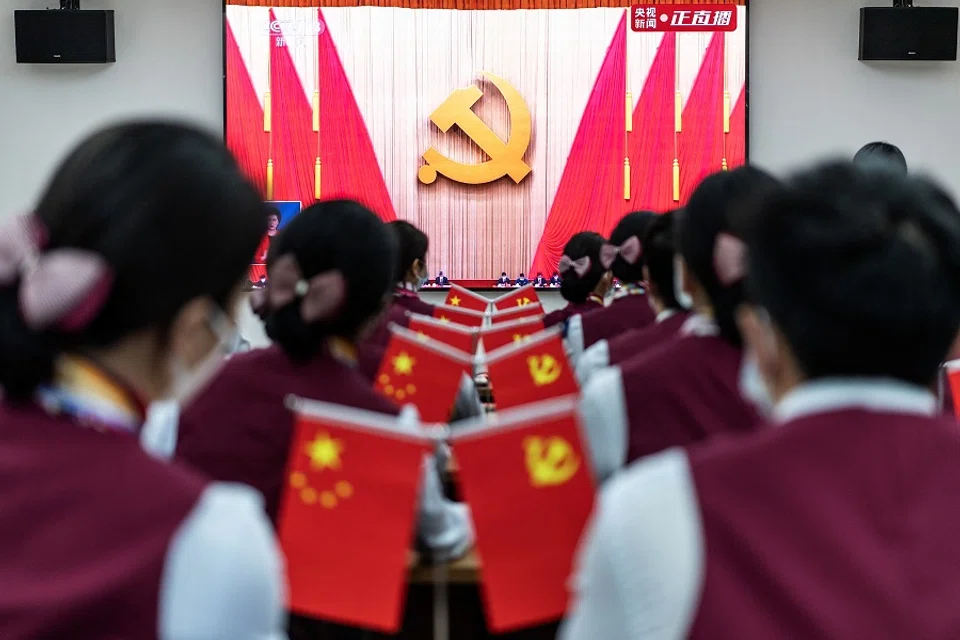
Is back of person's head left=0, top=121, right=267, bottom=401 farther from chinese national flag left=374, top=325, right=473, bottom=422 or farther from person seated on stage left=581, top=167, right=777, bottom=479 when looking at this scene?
chinese national flag left=374, top=325, right=473, bottom=422

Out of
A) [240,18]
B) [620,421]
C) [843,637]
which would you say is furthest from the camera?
[240,18]

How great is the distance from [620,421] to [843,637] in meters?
1.24

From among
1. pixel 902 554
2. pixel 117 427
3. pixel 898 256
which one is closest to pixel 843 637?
pixel 902 554

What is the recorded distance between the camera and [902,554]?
85 centimetres

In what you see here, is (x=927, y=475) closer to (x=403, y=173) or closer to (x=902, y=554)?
(x=902, y=554)

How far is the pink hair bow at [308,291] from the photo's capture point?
188cm

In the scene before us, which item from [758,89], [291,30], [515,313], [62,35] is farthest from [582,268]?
[62,35]

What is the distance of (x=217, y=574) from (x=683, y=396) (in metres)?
1.27

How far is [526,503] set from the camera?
1.46 metres

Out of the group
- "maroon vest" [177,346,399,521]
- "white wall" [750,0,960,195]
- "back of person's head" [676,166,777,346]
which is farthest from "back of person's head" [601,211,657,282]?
"white wall" [750,0,960,195]

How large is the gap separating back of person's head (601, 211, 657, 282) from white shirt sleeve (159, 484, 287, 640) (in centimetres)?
276

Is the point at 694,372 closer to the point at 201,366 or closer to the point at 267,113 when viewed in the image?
the point at 201,366

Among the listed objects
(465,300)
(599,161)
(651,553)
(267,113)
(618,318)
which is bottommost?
(465,300)

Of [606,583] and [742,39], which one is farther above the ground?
[742,39]
